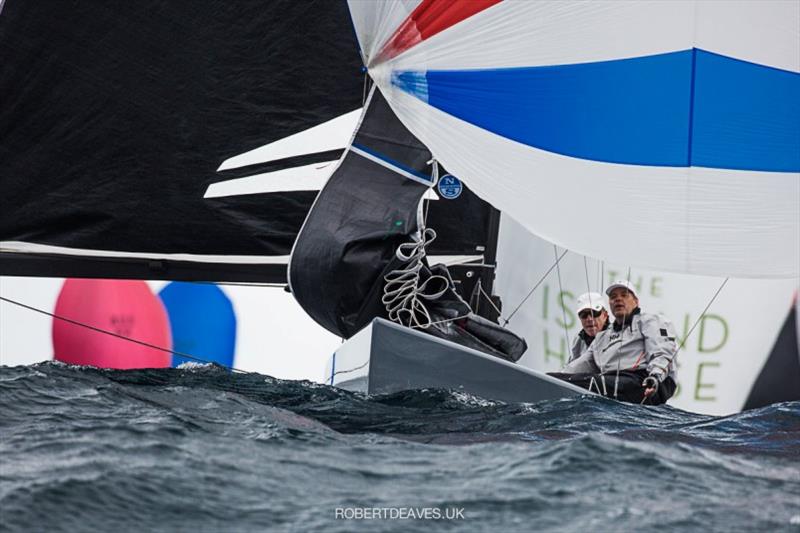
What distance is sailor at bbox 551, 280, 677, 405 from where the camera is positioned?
4.58 metres

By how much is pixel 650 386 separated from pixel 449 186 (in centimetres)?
142

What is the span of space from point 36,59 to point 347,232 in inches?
60.5

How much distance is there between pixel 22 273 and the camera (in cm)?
538

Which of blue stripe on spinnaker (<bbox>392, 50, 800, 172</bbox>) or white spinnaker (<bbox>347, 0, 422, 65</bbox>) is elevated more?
white spinnaker (<bbox>347, 0, 422, 65</bbox>)

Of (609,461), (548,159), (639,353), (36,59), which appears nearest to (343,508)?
(609,461)

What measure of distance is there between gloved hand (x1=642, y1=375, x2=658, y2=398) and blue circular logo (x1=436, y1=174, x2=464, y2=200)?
1385 millimetres

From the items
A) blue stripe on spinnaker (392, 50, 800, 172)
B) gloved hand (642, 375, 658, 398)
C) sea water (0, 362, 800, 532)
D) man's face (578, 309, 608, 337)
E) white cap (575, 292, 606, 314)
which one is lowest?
sea water (0, 362, 800, 532)

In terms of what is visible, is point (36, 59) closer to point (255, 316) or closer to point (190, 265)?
point (190, 265)

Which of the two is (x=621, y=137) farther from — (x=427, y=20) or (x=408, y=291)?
(x=408, y=291)

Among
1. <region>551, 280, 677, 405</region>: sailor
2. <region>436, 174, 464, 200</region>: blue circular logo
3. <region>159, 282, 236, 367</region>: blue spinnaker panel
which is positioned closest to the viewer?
<region>551, 280, 677, 405</region>: sailor

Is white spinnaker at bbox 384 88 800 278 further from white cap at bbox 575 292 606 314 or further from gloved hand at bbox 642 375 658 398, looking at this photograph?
white cap at bbox 575 292 606 314

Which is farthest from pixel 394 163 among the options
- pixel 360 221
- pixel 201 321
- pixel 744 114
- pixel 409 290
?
pixel 201 321

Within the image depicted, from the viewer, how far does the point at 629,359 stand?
4.75 metres

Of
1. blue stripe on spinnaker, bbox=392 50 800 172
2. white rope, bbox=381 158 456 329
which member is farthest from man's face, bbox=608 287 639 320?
blue stripe on spinnaker, bbox=392 50 800 172
